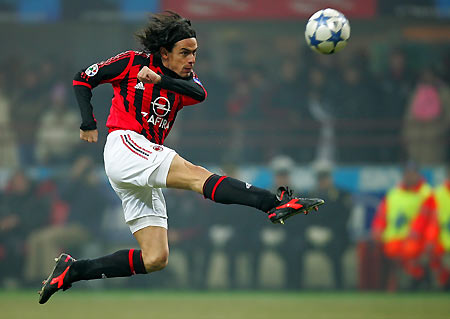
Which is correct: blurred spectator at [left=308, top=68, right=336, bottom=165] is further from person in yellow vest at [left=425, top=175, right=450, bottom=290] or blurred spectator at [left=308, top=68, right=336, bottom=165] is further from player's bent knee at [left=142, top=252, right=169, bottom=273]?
player's bent knee at [left=142, top=252, right=169, bottom=273]

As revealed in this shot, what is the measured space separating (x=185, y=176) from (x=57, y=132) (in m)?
6.79

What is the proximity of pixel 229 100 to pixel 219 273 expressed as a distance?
8.20 ft

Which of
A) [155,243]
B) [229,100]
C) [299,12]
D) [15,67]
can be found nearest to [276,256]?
[229,100]

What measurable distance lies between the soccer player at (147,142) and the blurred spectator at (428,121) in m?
6.17

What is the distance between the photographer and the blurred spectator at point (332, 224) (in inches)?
424

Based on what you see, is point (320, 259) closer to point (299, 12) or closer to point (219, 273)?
point (219, 273)

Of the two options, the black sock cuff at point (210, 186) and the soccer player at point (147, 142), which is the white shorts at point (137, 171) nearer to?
the soccer player at point (147, 142)

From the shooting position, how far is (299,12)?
1159cm

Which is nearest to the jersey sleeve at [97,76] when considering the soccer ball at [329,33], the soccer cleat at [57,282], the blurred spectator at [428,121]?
the soccer cleat at [57,282]

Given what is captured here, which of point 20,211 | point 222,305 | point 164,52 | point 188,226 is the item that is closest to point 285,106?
point 188,226

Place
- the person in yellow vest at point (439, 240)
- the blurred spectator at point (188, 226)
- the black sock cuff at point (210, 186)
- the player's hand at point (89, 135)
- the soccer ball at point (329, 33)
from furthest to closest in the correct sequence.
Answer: the blurred spectator at point (188, 226) < the person in yellow vest at point (439, 240) < the soccer ball at point (329, 33) < the player's hand at point (89, 135) < the black sock cuff at point (210, 186)

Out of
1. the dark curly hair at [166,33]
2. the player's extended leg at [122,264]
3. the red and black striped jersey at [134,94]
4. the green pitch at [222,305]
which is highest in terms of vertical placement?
the dark curly hair at [166,33]

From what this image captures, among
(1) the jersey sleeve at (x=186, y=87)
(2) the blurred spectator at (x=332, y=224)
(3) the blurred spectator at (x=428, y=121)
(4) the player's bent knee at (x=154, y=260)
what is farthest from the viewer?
(3) the blurred spectator at (x=428, y=121)

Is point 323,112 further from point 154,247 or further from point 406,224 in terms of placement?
point 154,247
